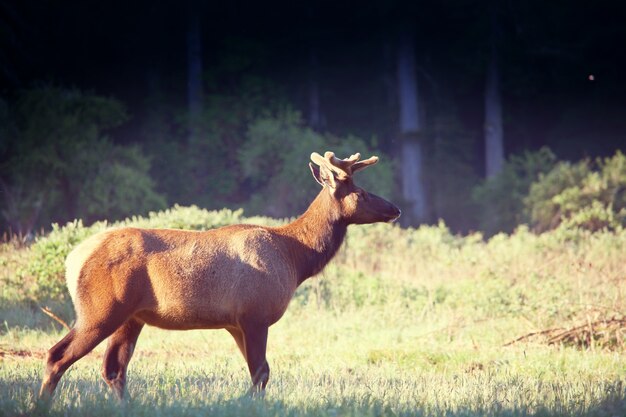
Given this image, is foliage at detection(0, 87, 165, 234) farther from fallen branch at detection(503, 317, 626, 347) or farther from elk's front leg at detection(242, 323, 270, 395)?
elk's front leg at detection(242, 323, 270, 395)

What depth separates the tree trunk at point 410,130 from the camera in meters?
37.3

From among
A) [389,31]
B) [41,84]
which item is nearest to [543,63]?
[389,31]

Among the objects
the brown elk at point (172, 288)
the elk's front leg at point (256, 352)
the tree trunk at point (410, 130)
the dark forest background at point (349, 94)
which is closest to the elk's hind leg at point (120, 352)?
the brown elk at point (172, 288)

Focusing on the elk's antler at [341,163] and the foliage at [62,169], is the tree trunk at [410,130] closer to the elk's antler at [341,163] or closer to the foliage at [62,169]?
the foliage at [62,169]

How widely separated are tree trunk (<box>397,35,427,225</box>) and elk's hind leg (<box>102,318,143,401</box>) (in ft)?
92.6

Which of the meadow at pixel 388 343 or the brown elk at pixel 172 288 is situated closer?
the meadow at pixel 388 343

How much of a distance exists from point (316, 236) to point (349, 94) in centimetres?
3203

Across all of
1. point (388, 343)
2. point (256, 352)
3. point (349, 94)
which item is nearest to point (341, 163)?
point (256, 352)

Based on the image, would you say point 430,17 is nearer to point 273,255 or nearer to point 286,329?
point 286,329

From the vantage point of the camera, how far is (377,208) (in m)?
10.4

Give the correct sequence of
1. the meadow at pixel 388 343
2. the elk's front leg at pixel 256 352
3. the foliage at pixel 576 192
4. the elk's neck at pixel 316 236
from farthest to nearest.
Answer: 1. the foliage at pixel 576 192
2. the elk's neck at pixel 316 236
3. the elk's front leg at pixel 256 352
4. the meadow at pixel 388 343

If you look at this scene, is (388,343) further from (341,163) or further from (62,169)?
(62,169)

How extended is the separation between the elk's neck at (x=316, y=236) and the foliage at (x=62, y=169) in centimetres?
1774

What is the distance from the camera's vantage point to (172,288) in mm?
8922
